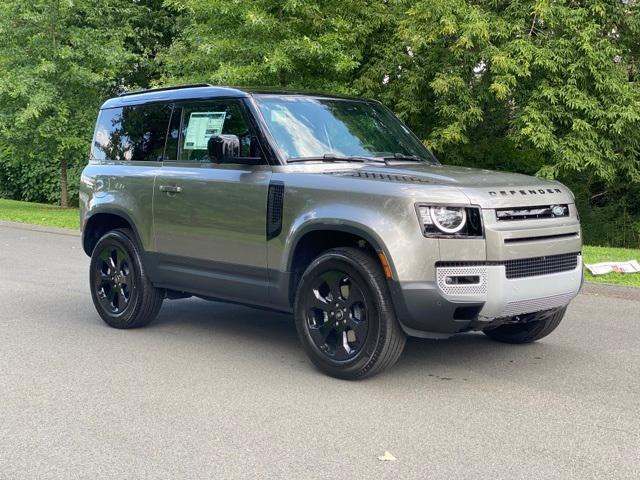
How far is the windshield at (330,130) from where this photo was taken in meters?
6.18

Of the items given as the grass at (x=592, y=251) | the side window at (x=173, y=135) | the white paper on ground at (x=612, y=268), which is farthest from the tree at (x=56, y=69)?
the side window at (x=173, y=135)

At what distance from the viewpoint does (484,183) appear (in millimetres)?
5414

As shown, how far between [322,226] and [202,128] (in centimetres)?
170

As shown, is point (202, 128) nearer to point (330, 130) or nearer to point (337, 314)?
point (330, 130)

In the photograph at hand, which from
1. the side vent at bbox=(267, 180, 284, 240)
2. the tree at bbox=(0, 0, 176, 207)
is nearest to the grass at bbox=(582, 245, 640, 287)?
the side vent at bbox=(267, 180, 284, 240)

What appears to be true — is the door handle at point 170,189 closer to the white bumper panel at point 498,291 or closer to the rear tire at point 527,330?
the white bumper panel at point 498,291

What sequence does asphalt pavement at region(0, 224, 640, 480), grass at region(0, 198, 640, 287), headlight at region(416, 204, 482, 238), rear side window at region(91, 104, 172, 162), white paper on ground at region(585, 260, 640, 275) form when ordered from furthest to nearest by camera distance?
white paper on ground at region(585, 260, 640, 275)
grass at region(0, 198, 640, 287)
rear side window at region(91, 104, 172, 162)
headlight at region(416, 204, 482, 238)
asphalt pavement at region(0, 224, 640, 480)

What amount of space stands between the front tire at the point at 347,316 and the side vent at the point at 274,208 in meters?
0.43

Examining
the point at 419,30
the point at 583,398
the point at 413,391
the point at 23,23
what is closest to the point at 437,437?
the point at 413,391

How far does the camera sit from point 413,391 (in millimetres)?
5395

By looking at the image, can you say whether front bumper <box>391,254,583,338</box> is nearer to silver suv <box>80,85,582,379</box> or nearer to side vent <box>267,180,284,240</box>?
silver suv <box>80,85,582,379</box>

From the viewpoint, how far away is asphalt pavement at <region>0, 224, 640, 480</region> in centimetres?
413

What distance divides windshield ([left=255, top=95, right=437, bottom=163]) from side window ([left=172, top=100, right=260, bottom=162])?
0.20 m

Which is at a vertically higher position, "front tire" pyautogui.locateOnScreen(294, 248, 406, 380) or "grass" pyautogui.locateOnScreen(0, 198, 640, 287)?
"front tire" pyautogui.locateOnScreen(294, 248, 406, 380)
